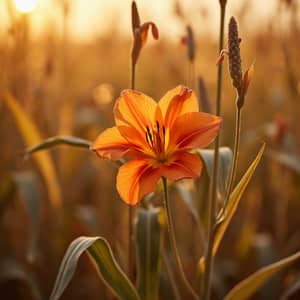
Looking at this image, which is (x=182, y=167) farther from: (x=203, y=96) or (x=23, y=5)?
(x=23, y=5)

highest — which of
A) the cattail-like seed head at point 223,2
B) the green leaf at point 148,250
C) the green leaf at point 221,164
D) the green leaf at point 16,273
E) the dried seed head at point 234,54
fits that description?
the cattail-like seed head at point 223,2

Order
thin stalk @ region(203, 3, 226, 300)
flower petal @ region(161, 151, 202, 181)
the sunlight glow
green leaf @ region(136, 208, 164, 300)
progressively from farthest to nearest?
the sunlight glow → green leaf @ region(136, 208, 164, 300) → thin stalk @ region(203, 3, 226, 300) → flower petal @ region(161, 151, 202, 181)

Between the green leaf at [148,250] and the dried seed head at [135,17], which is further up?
the dried seed head at [135,17]

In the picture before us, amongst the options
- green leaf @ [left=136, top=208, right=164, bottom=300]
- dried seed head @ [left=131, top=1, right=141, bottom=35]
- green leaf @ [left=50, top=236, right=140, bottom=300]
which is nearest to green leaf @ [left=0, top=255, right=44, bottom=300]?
green leaf @ [left=136, top=208, right=164, bottom=300]

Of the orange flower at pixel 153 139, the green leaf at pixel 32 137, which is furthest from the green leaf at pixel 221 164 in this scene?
the green leaf at pixel 32 137

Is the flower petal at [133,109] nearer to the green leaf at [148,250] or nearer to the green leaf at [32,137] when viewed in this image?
the green leaf at [148,250]

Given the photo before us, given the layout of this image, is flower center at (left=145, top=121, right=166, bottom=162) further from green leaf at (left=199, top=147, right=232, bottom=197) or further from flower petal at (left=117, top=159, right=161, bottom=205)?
green leaf at (left=199, top=147, right=232, bottom=197)

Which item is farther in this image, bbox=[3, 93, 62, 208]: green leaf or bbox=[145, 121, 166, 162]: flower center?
bbox=[3, 93, 62, 208]: green leaf
